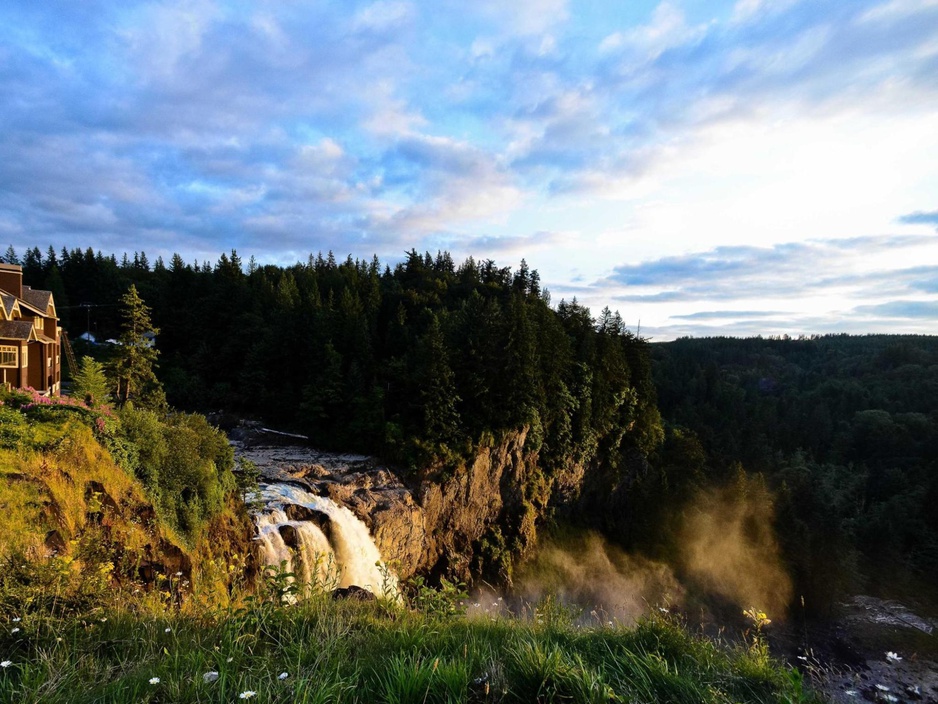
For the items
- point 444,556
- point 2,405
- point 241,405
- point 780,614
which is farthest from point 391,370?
point 780,614

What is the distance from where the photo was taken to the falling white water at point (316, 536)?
16734 millimetres

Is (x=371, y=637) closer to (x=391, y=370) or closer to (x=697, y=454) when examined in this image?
(x=391, y=370)

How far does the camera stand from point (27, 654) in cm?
357

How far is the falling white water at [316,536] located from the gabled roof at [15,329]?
10.9m

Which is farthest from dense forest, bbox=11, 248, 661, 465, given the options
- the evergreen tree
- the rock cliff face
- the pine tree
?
the evergreen tree

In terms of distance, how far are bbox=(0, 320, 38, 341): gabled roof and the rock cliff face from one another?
11059 millimetres

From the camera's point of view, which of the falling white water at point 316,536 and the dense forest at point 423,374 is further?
the dense forest at point 423,374

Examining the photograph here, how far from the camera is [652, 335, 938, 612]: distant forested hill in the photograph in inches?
1812

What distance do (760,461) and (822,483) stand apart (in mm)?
7927

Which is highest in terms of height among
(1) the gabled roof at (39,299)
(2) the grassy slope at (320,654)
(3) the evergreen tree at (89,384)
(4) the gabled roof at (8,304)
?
(1) the gabled roof at (39,299)

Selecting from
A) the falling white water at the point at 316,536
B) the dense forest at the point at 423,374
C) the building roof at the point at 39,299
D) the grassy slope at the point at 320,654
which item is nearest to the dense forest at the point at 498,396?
the dense forest at the point at 423,374

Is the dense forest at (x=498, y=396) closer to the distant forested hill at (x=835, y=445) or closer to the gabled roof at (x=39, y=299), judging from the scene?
the distant forested hill at (x=835, y=445)

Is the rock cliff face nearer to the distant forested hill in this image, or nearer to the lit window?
the lit window

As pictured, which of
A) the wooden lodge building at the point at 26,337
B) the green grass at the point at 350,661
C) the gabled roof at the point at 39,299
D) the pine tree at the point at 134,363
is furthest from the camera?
the pine tree at the point at 134,363
